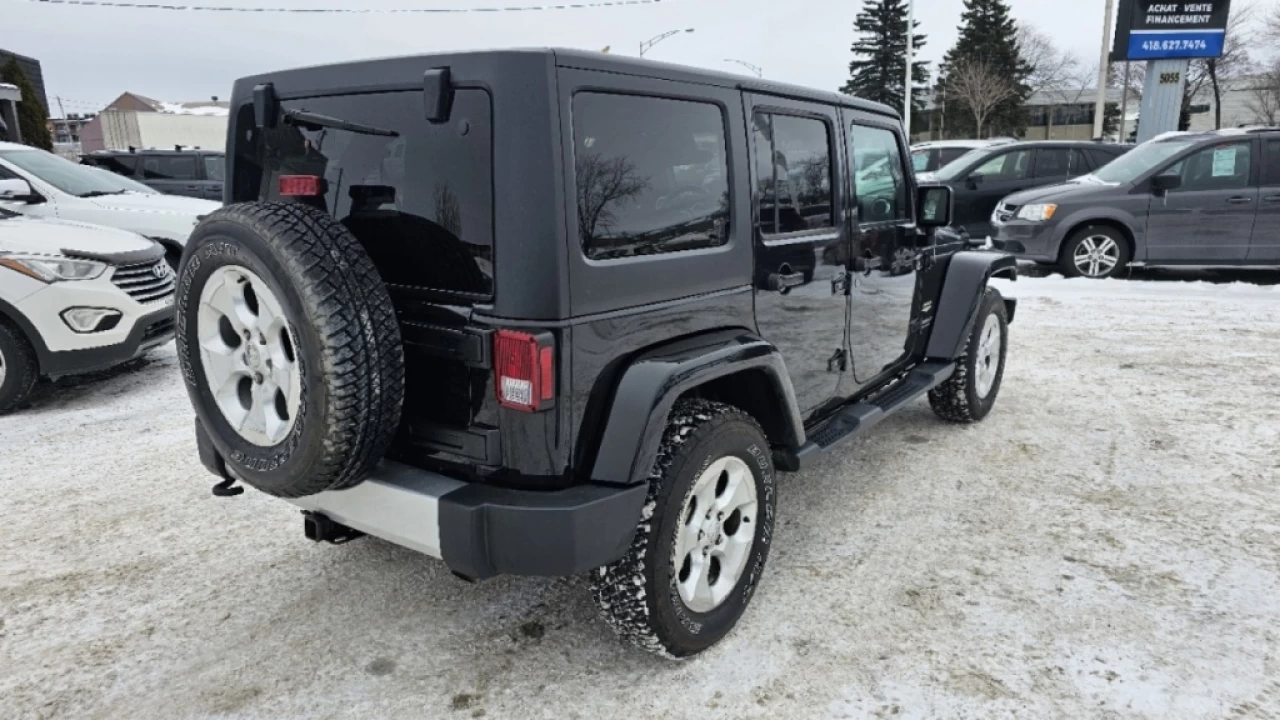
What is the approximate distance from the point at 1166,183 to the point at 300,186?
960 cm

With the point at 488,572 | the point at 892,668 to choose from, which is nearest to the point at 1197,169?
the point at 892,668

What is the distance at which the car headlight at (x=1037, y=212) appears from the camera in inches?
385

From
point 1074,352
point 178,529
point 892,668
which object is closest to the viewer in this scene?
point 892,668

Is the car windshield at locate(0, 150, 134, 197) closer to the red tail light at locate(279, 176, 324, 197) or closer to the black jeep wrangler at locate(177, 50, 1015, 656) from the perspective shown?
the black jeep wrangler at locate(177, 50, 1015, 656)

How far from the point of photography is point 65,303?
17.0 ft

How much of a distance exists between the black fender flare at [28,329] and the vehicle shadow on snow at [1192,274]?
9738 millimetres

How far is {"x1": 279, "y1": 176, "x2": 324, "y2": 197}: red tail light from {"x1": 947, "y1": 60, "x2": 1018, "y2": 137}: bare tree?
49.8 m

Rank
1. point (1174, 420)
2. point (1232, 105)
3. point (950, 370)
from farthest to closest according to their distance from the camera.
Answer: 1. point (1232, 105)
2. point (1174, 420)
3. point (950, 370)

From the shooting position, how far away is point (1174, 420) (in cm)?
495

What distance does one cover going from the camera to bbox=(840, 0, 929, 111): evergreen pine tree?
173ft

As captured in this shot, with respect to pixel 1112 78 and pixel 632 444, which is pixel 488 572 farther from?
pixel 1112 78

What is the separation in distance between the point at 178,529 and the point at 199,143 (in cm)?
4929

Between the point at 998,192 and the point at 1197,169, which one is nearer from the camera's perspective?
the point at 1197,169

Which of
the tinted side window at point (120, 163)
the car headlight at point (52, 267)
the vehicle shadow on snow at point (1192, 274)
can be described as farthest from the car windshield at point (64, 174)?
the vehicle shadow on snow at point (1192, 274)
